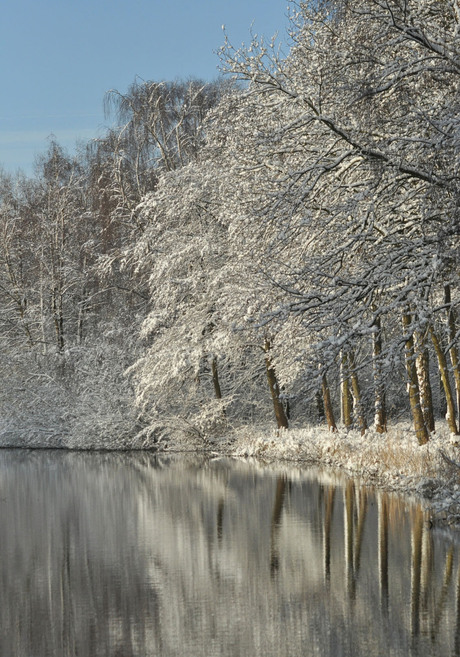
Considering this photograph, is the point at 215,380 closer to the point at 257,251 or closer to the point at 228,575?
the point at 257,251

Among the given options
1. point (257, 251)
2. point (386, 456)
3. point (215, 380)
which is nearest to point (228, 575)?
point (257, 251)

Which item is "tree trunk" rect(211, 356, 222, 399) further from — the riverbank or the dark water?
the dark water

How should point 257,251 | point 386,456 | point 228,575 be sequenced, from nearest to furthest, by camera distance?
point 228,575
point 257,251
point 386,456

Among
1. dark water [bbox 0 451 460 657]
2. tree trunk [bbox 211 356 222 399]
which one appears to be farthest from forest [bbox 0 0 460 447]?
dark water [bbox 0 451 460 657]

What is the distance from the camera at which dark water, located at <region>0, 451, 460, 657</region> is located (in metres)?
7.52

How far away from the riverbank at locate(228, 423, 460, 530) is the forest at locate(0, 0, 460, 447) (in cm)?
86

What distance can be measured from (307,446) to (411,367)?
5.81m

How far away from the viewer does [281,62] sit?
14.5 meters

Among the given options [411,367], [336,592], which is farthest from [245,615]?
[411,367]

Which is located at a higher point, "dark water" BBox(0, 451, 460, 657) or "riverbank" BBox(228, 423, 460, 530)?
"riverbank" BBox(228, 423, 460, 530)

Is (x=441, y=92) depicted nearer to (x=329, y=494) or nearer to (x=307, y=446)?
(x=329, y=494)

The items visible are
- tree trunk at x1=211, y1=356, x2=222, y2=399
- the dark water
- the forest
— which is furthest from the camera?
tree trunk at x1=211, y1=356, x2=222, y2=399

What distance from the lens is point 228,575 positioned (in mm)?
10398

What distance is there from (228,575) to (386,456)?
948cm
